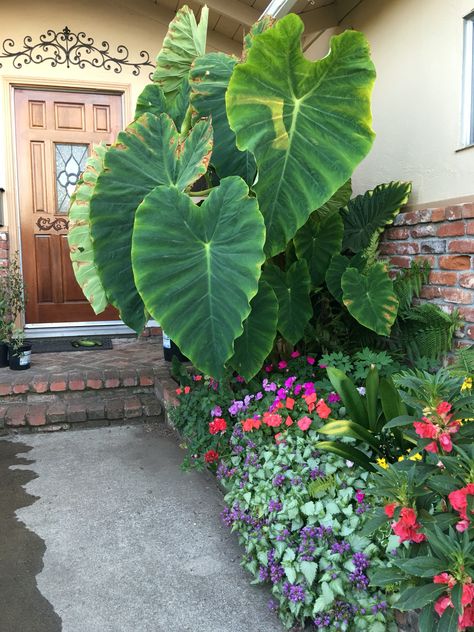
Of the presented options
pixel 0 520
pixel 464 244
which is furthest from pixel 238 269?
pixel 0 520

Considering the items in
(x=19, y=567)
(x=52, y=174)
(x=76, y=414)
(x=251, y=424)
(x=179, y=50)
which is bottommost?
(x=19, y=567)

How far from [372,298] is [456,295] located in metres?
0.37

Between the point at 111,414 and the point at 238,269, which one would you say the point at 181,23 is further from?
the point at 111,414

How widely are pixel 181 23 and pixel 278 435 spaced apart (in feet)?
6.12

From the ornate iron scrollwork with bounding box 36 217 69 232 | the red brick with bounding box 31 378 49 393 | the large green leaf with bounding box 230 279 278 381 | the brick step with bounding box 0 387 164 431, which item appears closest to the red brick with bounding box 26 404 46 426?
the brick step with bounding box 0 387 164 431

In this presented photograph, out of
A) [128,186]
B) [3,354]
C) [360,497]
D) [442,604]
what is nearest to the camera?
[442,604]

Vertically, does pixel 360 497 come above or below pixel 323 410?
below

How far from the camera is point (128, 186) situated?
6.57 ft

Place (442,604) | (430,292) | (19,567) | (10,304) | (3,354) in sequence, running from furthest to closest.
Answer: (10,304) < (3,354) < (430,292) < (19,567) < (442,604)

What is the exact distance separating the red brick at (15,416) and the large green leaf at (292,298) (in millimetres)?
1660

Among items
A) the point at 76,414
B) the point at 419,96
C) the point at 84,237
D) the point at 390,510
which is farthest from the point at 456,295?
the point at 76,414

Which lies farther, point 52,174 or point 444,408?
point 52,174

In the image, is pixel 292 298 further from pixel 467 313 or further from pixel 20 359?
pixel 20 359

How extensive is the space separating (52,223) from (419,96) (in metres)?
2.87
